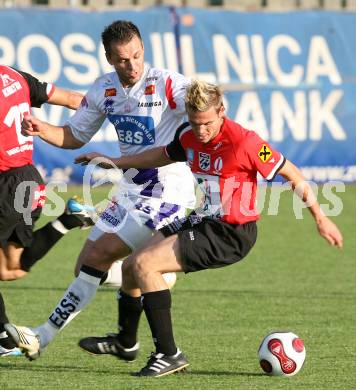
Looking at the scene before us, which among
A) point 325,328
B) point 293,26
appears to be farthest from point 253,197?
point 293,26

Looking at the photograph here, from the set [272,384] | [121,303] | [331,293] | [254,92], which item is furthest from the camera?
[254,92]

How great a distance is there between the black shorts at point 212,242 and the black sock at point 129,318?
0.66m

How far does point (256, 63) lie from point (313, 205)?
10.2 meters

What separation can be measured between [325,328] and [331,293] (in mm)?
1520

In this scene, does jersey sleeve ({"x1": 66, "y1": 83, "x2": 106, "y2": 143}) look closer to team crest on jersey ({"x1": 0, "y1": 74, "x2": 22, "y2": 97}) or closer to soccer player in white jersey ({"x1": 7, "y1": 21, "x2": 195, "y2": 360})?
soccer player in white jersey ({"x1": 7, "y1": 21, "x2": 195, "y2": 360})

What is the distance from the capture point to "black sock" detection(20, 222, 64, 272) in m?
7.47

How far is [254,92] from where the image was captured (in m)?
15.9

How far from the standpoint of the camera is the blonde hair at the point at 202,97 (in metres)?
6.00

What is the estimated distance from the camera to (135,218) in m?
6.73

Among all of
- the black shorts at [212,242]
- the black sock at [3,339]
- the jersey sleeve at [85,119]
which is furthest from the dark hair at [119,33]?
the black sock at [3,339]

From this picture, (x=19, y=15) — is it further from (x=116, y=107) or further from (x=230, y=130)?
(x=230, y=130)

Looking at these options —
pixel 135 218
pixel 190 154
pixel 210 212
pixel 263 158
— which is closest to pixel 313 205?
pixel 263 158

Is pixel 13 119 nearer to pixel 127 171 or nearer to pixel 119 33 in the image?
pixel 127 171

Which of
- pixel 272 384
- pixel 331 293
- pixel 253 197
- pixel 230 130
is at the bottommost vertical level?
pixel 331 293
